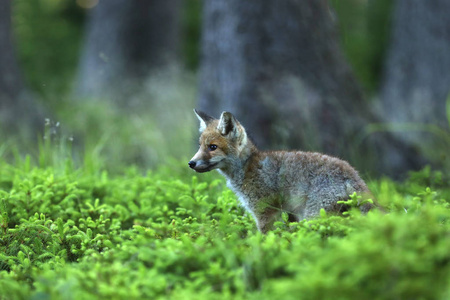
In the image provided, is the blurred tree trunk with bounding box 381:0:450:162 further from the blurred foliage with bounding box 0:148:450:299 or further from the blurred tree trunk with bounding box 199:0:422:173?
the blurred foliage with bounding box 0:148:450:299

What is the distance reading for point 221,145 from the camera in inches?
181

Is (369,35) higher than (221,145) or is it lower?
higher

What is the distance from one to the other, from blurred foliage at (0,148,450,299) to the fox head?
35cm

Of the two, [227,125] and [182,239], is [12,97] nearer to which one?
[227,125]

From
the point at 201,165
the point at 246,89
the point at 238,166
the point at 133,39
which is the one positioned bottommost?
the point at 201,165

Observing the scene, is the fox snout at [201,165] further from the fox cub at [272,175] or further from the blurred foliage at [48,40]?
the blurred foliage at [48,40]

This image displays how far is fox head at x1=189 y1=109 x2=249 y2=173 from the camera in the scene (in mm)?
4527

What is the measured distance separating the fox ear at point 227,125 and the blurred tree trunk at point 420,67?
218 inches

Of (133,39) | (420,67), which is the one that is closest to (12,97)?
(133,39)

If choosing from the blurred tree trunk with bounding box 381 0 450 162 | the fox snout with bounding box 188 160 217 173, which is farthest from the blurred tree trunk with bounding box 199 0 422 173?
the fox snout with bounding box 188 160 217 173

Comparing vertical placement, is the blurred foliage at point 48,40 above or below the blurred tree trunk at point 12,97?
above

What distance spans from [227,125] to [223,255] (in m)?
1.77

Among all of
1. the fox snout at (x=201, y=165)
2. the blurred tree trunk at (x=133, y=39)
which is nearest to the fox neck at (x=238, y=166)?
the fox snout at (x=201, y=165)

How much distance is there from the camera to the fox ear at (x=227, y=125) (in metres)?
4.53
